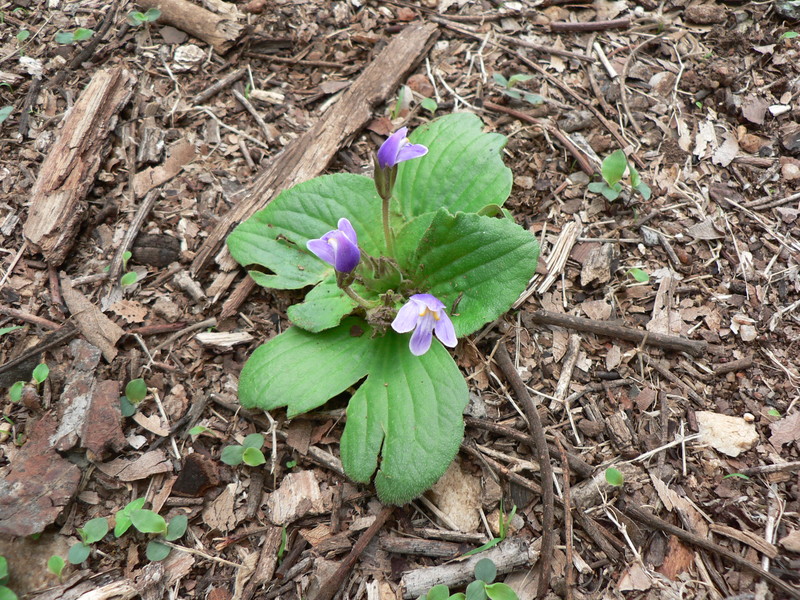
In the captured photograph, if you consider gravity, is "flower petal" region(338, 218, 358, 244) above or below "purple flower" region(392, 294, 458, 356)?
above

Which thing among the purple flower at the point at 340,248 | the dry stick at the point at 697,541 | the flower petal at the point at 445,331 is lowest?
the dry stick at the point at 697,541

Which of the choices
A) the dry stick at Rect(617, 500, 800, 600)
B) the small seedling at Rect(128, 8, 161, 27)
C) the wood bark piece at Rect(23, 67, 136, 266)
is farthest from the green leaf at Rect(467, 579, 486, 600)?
the small seedling at Rect(128, 8, 161, 27)

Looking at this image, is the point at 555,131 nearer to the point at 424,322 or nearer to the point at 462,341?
the point at 462,341

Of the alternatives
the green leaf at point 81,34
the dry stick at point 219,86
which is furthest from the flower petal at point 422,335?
the green leaf at point 81,34

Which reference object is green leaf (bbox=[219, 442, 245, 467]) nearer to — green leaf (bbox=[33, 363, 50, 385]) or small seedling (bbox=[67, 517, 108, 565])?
small seedling (bbox=[67, 517, 108, 565])

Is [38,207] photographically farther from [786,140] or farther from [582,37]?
[786,140]

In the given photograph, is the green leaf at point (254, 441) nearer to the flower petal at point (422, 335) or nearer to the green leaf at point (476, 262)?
the flower petal at point (422, 335)
